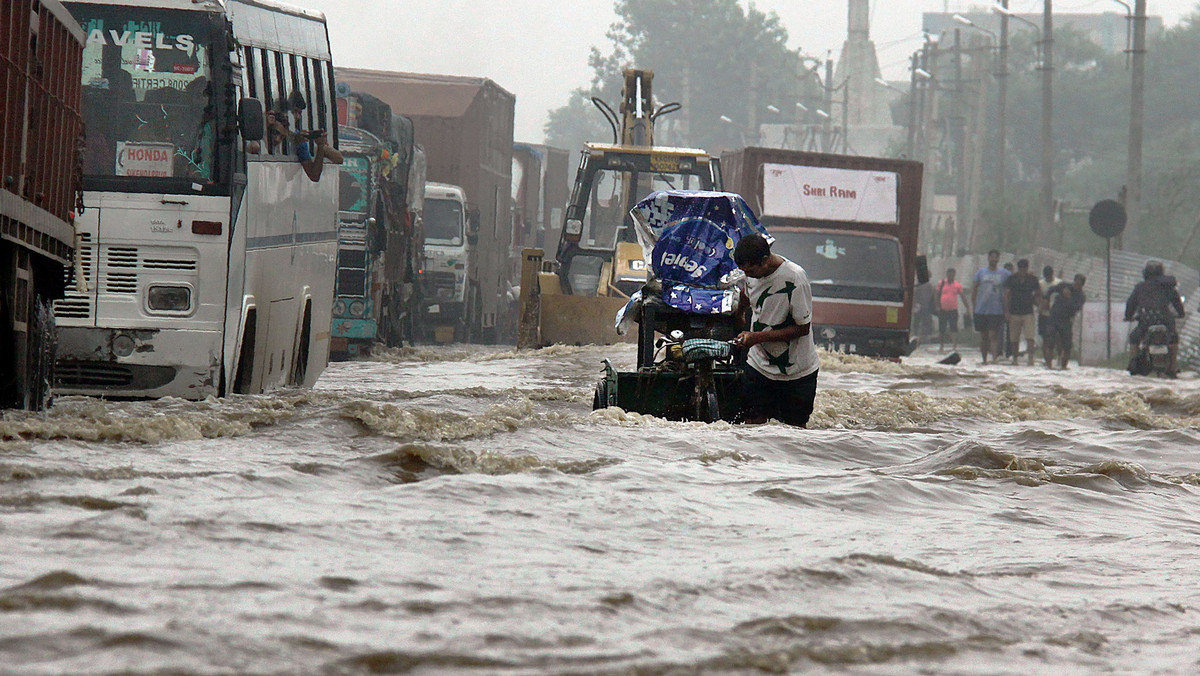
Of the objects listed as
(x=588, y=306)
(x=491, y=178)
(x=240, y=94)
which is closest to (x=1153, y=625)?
(x=240, y=94)

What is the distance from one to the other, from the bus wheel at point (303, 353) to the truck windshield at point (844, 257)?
11832 millimetres

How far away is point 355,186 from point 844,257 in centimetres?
811

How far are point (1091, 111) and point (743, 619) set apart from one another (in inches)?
2845

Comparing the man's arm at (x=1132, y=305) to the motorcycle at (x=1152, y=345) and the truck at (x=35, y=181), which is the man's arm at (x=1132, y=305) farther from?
the truck at (x=35, y=181)

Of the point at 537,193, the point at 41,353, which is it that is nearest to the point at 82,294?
the point at 41,353

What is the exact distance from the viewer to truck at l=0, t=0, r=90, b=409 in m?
8.86

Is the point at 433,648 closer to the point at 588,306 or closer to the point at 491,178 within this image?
the point at 588,306

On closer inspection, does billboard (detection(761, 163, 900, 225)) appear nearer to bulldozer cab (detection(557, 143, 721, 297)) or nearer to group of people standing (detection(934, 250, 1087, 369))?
group of people standing (detection(934, 250, 1087, 369))

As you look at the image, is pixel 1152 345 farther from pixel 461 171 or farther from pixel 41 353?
pixel 41 353

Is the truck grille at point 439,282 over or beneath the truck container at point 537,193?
beneath

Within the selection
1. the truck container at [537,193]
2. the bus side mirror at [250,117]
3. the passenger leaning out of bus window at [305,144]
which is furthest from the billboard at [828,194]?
→ the bus side mirror at [250,117]

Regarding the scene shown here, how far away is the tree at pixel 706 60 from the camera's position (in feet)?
318

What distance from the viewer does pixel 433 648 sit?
4.95 m

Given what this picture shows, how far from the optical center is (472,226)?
→ 2961 cm
